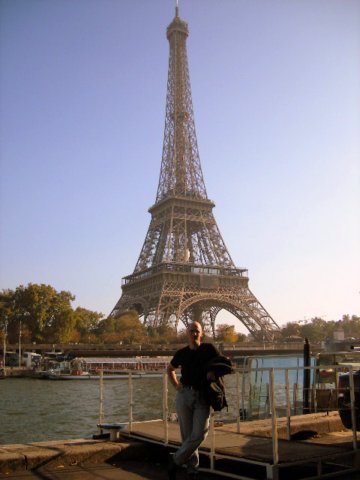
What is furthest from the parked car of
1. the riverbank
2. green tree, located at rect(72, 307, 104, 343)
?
green tree, located at rect(72, 307, 104, 343)

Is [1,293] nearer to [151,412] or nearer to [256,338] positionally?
[256,338]

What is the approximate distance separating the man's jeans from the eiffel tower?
5461cm

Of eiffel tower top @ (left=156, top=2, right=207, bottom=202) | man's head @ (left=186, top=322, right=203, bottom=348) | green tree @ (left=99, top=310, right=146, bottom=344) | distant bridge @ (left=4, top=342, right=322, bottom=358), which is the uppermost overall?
eiffel tower top @ (left=156, top=2, right=207, bottom=202)

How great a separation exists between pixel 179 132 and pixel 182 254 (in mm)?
18651

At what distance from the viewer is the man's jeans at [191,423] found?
4941 mm

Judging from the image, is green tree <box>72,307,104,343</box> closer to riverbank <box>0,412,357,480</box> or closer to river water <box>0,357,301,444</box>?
river water <box>0,357,301,444</box>

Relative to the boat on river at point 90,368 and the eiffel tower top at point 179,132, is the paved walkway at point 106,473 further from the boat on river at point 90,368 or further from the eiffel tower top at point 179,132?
the eiffel tower top at point 179,132

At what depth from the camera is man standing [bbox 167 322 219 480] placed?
4.95m

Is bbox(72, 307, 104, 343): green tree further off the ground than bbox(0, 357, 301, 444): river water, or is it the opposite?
bbox(72, 307, 104, 343): green tree

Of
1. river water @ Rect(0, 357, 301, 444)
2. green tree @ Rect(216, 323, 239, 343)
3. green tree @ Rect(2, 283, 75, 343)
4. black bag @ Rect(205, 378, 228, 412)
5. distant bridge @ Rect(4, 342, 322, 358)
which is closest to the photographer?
black bag @ Rect(205, 378, 228, 412)

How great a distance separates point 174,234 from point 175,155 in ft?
41.1

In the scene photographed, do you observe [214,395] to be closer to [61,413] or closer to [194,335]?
[194,335]

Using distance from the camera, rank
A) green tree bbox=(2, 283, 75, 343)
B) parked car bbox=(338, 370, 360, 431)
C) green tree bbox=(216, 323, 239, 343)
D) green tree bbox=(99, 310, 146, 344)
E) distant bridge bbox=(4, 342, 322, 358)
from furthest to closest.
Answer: green tree bbox=(216, 323, 239, 343)
green tree bbox=(99, 310, 146, 344)
green tree bbox=(2, 283, 75, 343)
distant bridge bbox=(4, 342, 322, 358)
parked car bbox=(338, 370, 360, 431)

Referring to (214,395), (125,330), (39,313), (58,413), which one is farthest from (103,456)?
(125,330)
